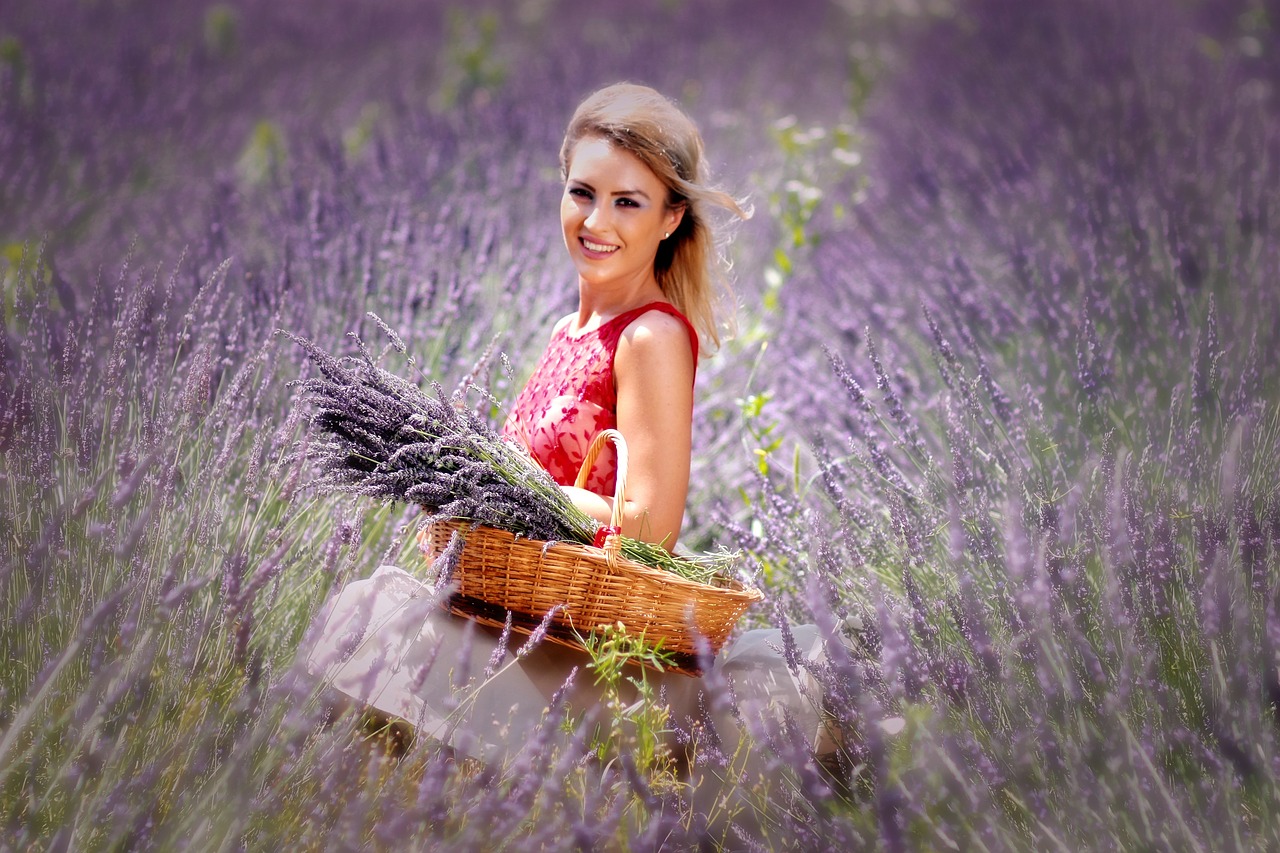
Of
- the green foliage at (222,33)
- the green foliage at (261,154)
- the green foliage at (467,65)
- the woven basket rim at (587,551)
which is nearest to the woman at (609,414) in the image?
the woven basket rim at (587,551)

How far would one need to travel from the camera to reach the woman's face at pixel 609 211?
180 centimetres

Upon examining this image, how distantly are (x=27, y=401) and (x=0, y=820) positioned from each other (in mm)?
646

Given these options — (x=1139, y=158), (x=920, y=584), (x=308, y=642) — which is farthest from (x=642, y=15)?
(x=308, y=642)

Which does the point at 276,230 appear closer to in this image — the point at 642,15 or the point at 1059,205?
the point at 1059,205

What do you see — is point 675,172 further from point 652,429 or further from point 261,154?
point 261,154

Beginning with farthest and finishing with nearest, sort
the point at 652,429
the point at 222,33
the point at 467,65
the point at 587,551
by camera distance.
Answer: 1. the point at 222,33
2. the point at 467,65
3. the point at 652,429
4. the point at 587,551

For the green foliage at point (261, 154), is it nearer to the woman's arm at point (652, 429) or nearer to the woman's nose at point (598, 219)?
the woman's nose at point (598, 219)

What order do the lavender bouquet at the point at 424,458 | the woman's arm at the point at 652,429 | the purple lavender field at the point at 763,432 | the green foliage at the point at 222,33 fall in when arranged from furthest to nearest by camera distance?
the green foliage at the point at 222,33 < the woman's arm at the point at 652,429 < the lavender bouquet at the point at 424,458 < the purple lavender field at the point at 763,432

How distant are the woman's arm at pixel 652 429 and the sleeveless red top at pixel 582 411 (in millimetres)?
40

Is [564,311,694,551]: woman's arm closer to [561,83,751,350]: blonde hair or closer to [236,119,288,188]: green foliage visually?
[561,83,751,350]: blonde hair

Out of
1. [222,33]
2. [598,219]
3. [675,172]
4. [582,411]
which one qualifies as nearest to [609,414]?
[582,411]

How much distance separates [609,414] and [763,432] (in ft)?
2.23

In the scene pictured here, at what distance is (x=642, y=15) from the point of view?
837 cm

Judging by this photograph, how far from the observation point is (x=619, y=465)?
1515mm
